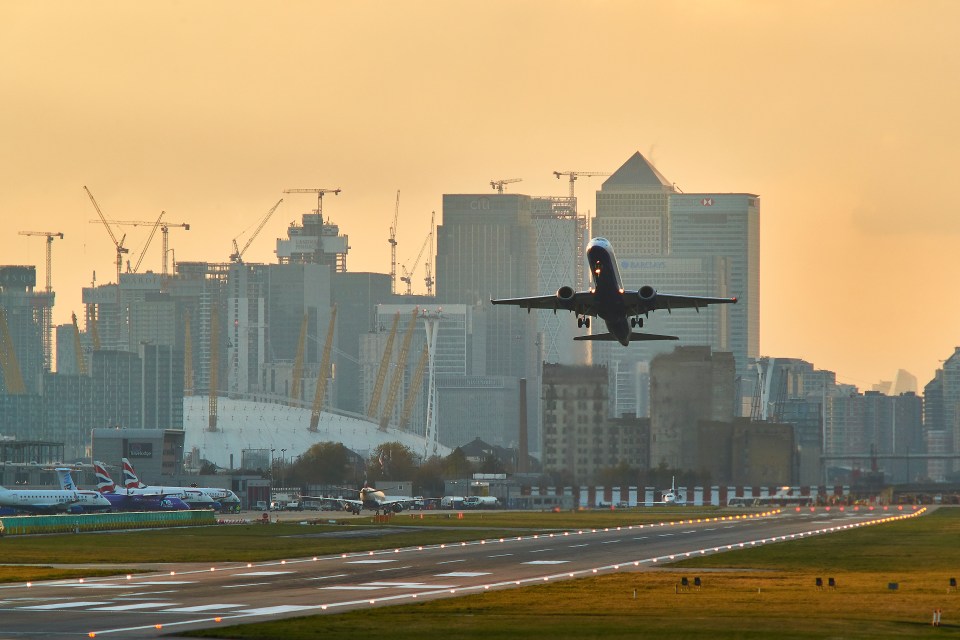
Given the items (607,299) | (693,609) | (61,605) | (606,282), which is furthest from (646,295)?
(61,605)

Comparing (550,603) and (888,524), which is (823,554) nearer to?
(550,603)

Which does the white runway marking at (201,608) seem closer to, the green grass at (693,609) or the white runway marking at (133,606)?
the white runway marking at (133,606)

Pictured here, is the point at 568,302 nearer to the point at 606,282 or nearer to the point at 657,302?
the point at 606,282

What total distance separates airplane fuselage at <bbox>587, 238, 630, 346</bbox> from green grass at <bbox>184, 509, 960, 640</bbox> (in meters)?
15.2

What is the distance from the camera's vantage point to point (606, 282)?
105m

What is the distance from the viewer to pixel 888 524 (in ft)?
568

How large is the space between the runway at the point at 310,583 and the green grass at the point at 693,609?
3460 mm

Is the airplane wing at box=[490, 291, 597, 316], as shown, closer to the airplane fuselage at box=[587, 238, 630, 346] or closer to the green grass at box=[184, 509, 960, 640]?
the airplane fuselage at box=[587, 238, 630, 346]

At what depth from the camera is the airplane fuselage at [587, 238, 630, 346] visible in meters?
104

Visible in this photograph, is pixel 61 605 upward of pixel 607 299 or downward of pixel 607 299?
downward

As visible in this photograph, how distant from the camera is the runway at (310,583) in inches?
2977

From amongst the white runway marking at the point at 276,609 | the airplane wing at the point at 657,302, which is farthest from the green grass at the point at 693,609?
the airplane wing at the point at 657,302

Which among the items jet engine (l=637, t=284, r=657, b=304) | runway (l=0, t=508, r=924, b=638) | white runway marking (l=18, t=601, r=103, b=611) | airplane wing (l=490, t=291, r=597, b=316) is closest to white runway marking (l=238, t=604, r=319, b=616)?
runway (l=0, t=508, r=924, b=638)

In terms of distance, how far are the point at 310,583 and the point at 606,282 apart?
24274 mm
